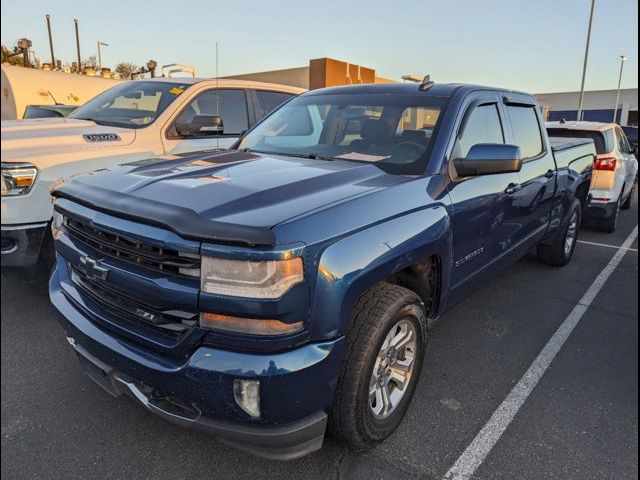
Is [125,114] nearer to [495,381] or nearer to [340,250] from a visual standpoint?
[340,250]

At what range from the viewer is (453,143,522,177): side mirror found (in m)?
2.88

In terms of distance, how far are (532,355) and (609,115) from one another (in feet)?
167

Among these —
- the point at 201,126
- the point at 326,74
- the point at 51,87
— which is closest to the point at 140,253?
the point at 201,126

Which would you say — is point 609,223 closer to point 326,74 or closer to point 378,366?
point 378,366

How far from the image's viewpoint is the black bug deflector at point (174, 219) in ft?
5.89

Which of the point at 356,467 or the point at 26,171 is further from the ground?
the point at 26,171

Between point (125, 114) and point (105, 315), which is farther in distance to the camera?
point (125, 114)

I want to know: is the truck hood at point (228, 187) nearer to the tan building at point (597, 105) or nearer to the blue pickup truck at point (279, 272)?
the blue pickup truck at point (279, 272)

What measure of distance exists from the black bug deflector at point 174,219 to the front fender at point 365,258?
31cm

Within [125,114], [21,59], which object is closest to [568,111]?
[21,59]

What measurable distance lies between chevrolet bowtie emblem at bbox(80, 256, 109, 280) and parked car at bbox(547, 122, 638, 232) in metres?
7.35

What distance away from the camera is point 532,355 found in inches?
140

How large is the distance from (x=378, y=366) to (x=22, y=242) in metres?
2.68

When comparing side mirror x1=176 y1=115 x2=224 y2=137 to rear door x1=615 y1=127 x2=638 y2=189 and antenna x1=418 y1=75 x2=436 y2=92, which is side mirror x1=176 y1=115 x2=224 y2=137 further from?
rear door x1=615 y1=127 x2=638 y2=189
